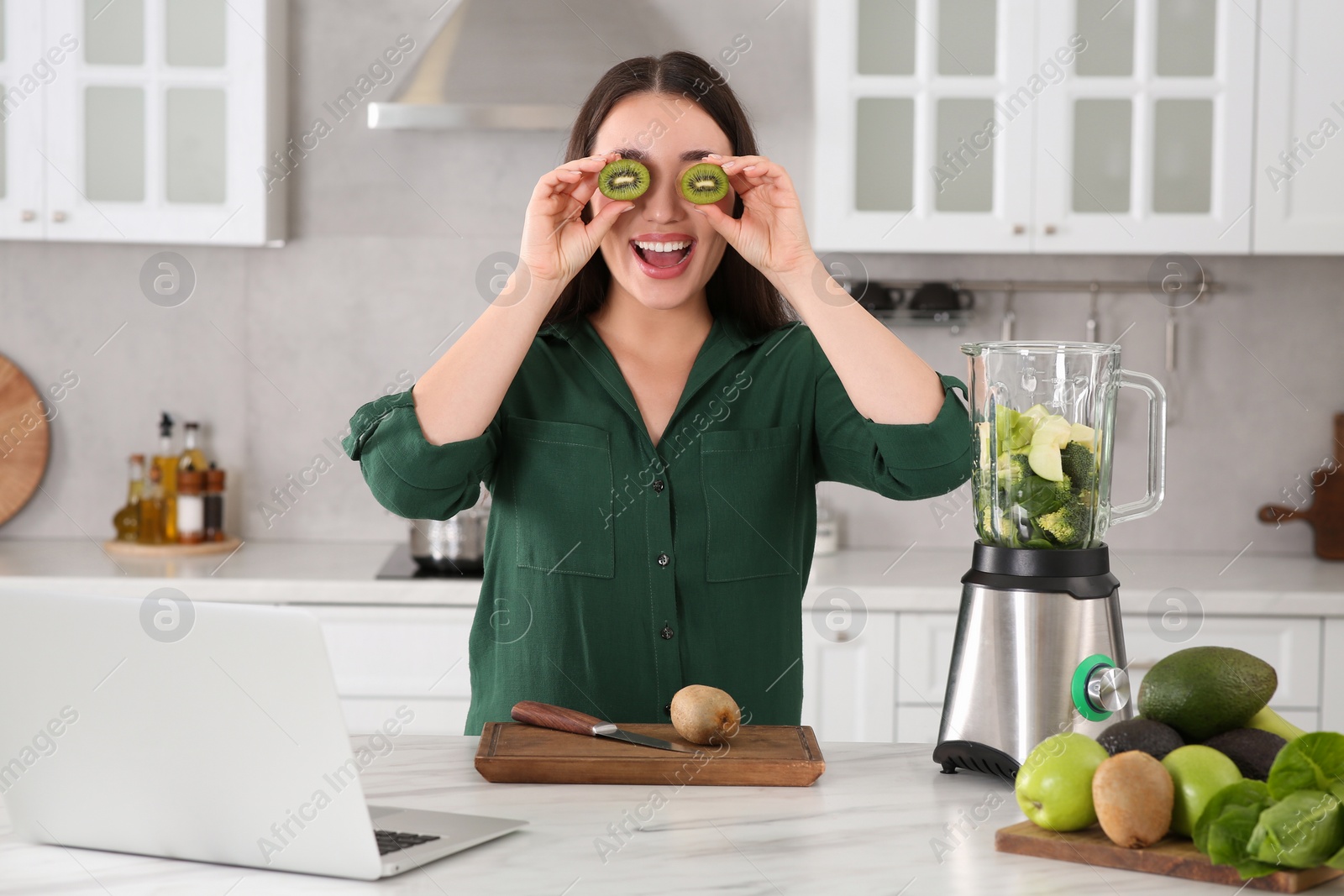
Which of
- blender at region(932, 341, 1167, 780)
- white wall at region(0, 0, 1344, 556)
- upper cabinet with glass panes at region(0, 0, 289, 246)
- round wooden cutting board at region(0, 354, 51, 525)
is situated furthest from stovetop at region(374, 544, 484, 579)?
blender at region(932, 341, 1167, 780)

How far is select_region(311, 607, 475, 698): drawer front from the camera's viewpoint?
275 centimetres

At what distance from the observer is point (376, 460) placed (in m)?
1.42

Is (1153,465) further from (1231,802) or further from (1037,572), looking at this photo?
(1231,802)

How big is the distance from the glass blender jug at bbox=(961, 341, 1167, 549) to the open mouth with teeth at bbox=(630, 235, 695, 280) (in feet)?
1.46

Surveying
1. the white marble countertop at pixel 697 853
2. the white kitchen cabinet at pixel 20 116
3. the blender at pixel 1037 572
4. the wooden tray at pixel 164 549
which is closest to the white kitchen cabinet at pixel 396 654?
the wooden tray at pixel 164 549

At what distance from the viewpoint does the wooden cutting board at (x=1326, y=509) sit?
3.18 metres

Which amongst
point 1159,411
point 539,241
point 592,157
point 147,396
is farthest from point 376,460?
point 147,396

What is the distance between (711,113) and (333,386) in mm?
1985

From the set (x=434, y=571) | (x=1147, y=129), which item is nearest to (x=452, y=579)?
(x=434, y=571)

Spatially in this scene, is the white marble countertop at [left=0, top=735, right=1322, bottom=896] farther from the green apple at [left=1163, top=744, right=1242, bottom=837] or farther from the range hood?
the range hood

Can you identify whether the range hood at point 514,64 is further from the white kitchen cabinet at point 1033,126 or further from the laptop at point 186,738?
the laptop at point 186,738

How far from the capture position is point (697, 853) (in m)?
0.97

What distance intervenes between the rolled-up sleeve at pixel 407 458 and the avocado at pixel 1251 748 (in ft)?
2.72

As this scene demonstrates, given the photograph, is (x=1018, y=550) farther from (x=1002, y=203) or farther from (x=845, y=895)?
(x=1002, y=203)
